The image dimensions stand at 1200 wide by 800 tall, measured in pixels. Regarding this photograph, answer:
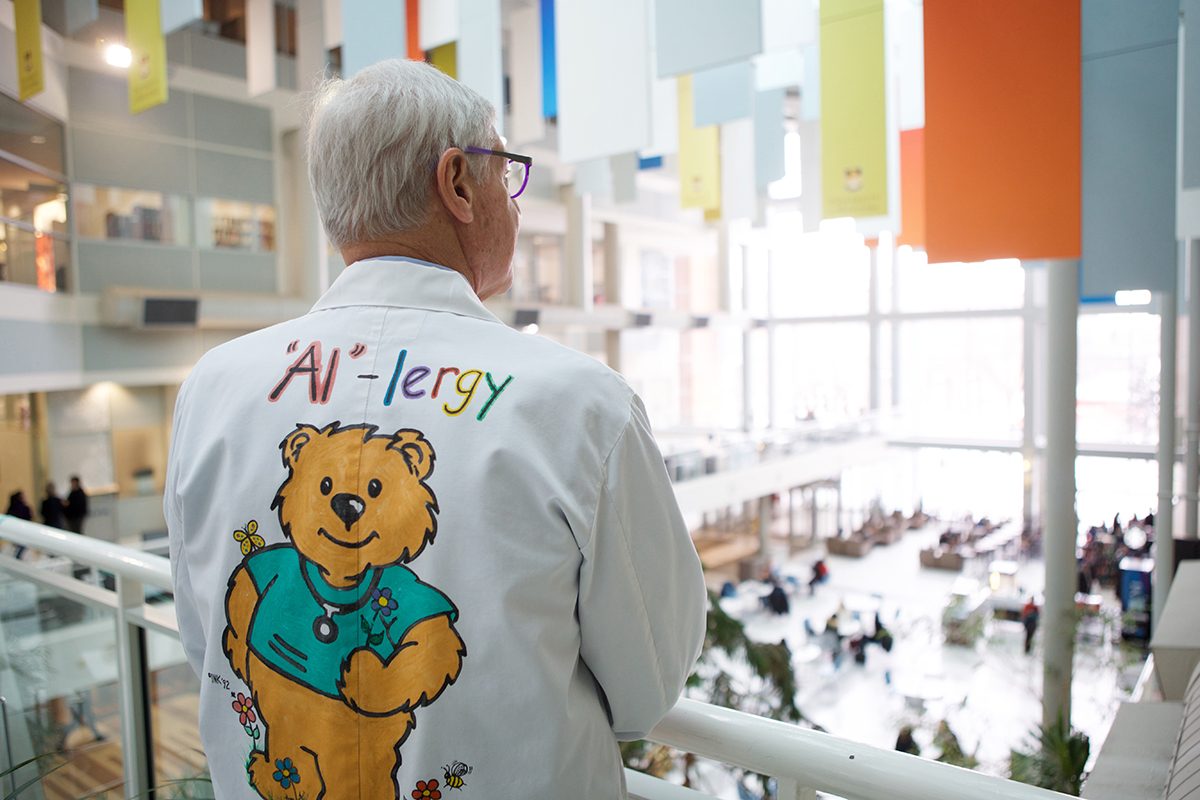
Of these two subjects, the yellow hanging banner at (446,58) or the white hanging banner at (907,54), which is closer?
the yellow hanging banner at (446,58)

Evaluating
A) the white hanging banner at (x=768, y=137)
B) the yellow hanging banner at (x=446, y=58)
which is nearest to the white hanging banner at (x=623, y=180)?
the white hanging banner at (x=768, y=137)

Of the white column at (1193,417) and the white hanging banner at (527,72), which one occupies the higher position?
the white hanging banner at (527,72)

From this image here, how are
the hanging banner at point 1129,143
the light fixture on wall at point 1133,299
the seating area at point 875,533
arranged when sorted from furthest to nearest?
the seating area at point 875,533 < the light fixture on wall at point 1133,299 < the hanging banner at point 1129,143

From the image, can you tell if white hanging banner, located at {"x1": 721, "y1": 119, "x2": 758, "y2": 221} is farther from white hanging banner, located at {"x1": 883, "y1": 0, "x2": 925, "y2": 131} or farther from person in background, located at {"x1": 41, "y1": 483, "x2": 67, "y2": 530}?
person in background, located at {"x1": 41, "y1": 483, "x2": 67, "y2": 530}

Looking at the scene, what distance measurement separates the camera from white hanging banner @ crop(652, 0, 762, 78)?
13.6 ft

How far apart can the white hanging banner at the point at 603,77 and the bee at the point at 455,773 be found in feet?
12.5

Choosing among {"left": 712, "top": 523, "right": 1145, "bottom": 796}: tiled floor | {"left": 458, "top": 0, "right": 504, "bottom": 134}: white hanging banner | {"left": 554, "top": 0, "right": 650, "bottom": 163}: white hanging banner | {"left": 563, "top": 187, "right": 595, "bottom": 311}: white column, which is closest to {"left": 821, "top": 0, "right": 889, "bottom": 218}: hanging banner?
{"left": 554, "top": 0, "right": 650, "bottom": 163}: white hanging banner

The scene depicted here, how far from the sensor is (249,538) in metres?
1.17

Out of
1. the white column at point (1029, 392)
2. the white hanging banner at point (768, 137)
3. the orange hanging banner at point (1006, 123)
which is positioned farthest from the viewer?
the white column at point (1029, 392)

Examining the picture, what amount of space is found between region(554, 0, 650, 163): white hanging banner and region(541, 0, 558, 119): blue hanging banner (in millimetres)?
2077

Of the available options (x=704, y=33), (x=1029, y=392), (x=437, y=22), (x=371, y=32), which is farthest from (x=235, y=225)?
(x=1029, y=392)

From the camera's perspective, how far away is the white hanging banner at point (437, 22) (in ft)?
16.7

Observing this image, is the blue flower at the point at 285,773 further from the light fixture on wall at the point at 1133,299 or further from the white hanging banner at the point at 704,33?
the light fixture on wall at the point at 1133,299

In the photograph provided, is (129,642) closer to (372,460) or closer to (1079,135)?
(372,460)
